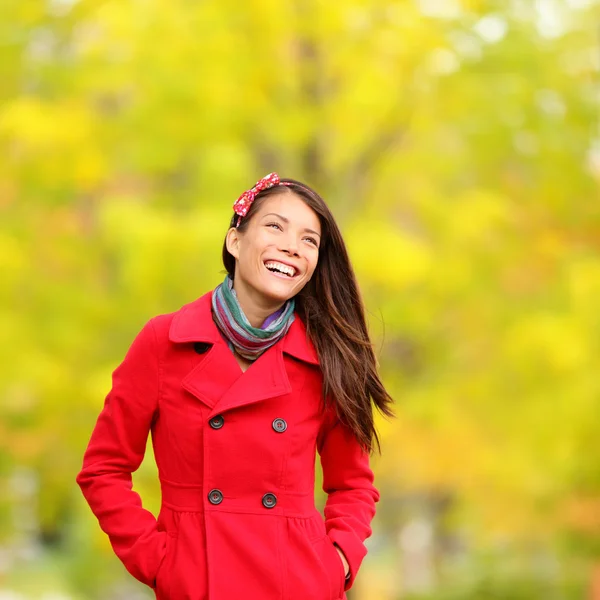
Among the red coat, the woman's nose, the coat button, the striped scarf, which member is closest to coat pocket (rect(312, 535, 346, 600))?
the red coat

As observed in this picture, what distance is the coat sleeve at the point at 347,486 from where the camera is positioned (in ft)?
9.91

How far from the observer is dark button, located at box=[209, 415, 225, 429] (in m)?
2.80

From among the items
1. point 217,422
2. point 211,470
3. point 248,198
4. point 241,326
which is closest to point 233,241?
point 248,198

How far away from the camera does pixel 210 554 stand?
8.99ft

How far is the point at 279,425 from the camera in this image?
286 cm

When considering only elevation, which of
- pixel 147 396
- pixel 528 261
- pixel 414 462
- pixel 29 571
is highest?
pixel 528 261

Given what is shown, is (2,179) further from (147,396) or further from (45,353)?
(147,396)

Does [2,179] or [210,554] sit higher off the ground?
[2,179]

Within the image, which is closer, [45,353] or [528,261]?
[45,353]

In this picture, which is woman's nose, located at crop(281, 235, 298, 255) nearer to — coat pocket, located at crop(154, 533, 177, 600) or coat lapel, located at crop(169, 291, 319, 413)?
coat lapel, located at crop(169, 291, 319, 413)

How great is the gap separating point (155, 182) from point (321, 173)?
1.68m

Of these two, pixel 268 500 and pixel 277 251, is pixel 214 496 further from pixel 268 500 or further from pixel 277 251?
pixel 277 251

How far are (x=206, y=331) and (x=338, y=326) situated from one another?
400 mm

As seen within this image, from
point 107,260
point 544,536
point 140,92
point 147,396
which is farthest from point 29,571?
point 147,396
